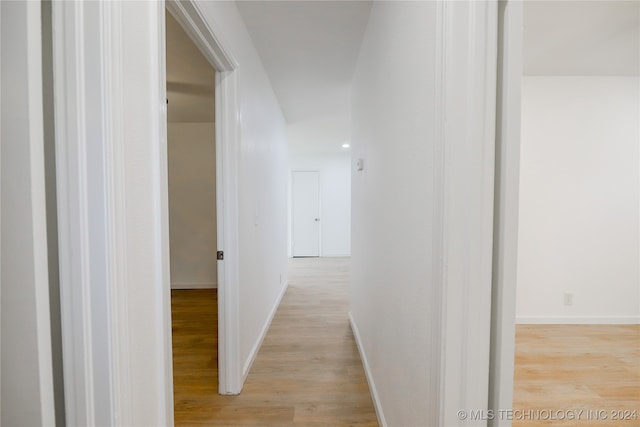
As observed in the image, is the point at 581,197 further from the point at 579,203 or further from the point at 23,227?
the point at 23,227

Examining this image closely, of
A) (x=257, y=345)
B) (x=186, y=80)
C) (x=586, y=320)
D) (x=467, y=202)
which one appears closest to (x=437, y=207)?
(x=467, y=202)

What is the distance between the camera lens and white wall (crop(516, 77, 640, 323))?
9.69 ft

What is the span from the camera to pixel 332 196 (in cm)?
736

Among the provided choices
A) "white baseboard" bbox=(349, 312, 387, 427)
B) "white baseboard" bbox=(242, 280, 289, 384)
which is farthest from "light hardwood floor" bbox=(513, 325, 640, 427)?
"white baseboard" bbox=(242, 280, 289, 384)

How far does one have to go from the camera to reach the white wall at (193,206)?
4.61 meters

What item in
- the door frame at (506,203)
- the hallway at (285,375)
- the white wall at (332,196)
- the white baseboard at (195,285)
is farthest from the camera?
the white wall at (332,196)

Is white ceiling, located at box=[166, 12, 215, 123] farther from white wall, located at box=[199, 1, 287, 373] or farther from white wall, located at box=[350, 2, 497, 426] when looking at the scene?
white wall, located at box=[350, 2, 497, 426]

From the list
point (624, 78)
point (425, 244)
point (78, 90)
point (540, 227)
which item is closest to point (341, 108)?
point (540, 227)

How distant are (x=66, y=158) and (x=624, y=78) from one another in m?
4.51

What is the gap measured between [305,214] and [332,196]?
83 cm

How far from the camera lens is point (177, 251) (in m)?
4.62

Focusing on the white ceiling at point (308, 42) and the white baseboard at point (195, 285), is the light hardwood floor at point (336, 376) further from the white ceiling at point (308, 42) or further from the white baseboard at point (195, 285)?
the white ceiling at point (308, 42)

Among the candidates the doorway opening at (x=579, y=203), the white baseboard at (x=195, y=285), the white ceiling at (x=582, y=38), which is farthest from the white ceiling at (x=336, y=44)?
the white baseboard at (x=195, y=285)

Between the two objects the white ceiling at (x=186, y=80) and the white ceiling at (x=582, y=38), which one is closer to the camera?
the white ceiling at (x=582, y=38)
